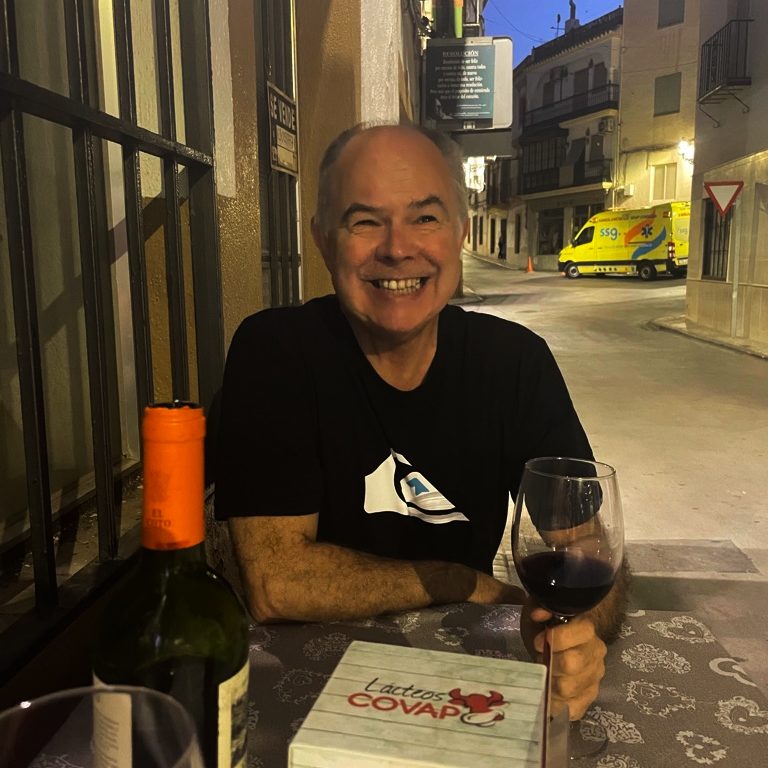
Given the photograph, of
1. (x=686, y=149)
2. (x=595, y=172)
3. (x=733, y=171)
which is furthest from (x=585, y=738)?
(x=595, y=172)

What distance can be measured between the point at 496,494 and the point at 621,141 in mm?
31431

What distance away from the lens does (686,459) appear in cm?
554

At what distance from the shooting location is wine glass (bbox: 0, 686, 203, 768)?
507 mm

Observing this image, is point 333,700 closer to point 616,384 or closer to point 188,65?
point 188,65

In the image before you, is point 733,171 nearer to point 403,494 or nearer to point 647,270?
point 403,494

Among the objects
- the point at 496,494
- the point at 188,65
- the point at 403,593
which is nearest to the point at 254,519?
the point at 403,593

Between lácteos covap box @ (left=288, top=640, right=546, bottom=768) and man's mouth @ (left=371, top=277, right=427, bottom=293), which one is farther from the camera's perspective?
man's mouth @ (left=371, top=277, right=427, bottom=293)

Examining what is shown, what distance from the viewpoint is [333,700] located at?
0.70 m

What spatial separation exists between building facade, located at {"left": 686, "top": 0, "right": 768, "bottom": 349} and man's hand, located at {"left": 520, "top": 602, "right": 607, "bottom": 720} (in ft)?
38.7

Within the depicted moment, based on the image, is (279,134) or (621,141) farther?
(621,141)

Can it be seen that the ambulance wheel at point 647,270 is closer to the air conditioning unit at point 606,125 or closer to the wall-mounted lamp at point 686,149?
the wall-mounted lamp at point 686,149

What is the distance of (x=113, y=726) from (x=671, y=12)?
33.2 m

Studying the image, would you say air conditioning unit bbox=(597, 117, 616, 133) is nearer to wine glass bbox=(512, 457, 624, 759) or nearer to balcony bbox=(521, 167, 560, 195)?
balcony bbox=(521, 167, 560, 195)

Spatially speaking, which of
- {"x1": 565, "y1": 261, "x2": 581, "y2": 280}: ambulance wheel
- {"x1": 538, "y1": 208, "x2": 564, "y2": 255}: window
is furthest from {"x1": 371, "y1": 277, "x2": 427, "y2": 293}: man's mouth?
{"x1": 538, "y1": 208, "x2": 564, "y2": 255}: window
